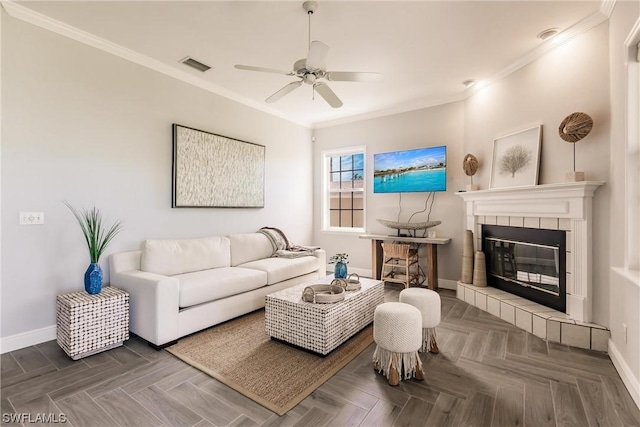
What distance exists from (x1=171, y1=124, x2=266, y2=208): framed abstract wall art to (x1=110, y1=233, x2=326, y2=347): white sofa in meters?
0.53

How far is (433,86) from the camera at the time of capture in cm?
407

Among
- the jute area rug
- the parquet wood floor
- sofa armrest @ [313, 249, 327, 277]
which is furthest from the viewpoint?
sofa armrest @ [313, 249, 327, 277]

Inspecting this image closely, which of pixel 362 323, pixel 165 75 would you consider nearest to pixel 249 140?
pixel 165 75

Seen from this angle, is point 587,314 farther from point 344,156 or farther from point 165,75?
point 165,75

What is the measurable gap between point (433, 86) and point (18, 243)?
476 centimetres

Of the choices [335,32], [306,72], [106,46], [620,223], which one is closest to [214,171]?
[106,46]

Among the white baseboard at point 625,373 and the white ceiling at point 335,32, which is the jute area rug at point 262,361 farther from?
the white ceiling at point 335,32

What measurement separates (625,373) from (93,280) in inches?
161

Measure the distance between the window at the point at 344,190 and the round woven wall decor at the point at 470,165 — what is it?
1.79 m

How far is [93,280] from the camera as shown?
8.46 ft

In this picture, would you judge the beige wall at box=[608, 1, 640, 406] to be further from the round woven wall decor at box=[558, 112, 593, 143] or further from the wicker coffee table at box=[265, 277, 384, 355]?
the wicker coffee table at box=[265, 277, 384, 355]

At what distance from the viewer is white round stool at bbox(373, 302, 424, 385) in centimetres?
202

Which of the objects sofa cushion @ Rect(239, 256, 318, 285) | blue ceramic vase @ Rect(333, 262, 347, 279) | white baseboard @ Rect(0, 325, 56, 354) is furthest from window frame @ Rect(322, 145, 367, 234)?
white baseboard @ Rect(0, 325, 56, 354)

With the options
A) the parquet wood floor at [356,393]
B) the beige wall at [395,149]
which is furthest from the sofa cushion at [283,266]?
the parquet wood floor at [356,393]
